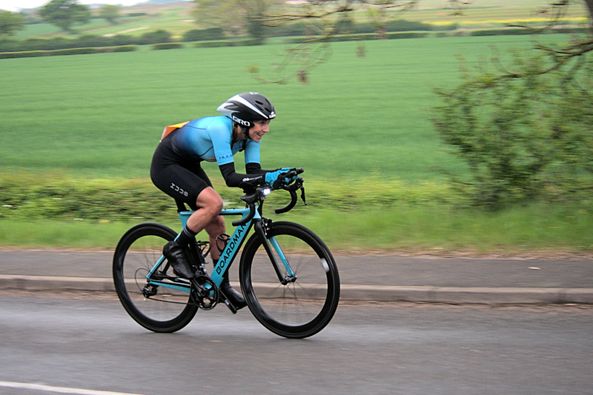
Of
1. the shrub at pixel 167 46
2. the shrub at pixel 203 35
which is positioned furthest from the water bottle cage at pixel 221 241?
the shrub at pixel 167 46

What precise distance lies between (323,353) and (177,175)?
5.41ft

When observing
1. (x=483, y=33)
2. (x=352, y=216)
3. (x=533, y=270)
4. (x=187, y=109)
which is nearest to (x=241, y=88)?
(x=187, y=109)

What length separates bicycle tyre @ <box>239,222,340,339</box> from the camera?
6.21m

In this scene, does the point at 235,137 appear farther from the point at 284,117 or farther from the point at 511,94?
the point at 284,117

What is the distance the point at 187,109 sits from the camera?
3161 cm

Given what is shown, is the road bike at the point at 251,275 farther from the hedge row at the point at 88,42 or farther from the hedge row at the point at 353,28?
the hedge row at the point at 88,42

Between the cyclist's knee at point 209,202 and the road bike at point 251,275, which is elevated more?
the cyclist's knee at point 209,202

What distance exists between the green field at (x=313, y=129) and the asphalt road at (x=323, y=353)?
2673 millimetres

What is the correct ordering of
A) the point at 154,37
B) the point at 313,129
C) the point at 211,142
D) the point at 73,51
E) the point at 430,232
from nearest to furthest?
1. the point at 211,142
2. the point at 430,232
3. the point at 313,129
4. the point at 73,51
5. the point at 154,37

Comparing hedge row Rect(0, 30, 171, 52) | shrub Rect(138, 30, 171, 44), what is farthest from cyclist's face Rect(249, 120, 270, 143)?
shrub Rect(138, 30, 171, 44)

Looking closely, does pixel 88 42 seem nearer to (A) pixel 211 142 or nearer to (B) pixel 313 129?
(B) pixel 313 129

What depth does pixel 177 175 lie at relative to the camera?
6.62 meters

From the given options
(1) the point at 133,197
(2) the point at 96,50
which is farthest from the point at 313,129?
(2) the point at 96,50

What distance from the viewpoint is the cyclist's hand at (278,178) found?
20.2ft
